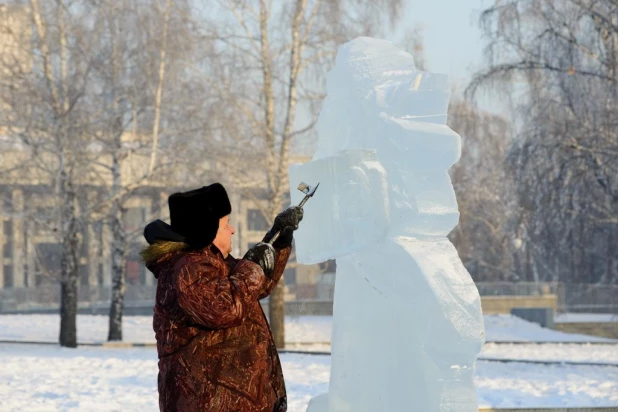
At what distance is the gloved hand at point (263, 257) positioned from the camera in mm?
4176

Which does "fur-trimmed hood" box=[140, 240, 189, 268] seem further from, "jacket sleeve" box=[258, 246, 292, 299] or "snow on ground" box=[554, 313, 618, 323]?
"snow on ground" box=[554, 313, 618, 323]

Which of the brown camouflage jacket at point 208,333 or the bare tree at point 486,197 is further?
the bare tree at point 486,197

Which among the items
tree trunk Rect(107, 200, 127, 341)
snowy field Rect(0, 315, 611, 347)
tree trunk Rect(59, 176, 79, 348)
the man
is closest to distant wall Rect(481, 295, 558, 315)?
snowy field Rect(0, 315, 611, 347)

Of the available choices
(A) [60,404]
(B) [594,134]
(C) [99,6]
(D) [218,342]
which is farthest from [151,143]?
(D) [218,342]

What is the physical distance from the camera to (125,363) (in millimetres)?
13500

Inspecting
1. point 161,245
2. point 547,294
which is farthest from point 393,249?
point 547,294

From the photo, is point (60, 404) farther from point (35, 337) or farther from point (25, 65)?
point (35, 337)

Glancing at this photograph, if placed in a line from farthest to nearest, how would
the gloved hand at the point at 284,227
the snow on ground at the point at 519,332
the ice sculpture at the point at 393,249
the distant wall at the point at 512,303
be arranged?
the distant wall at the point at 512,303 → the snow on ground at the point at 519,332 → the ice sculpture at the point at 393,249 → the gloved hand at the point at 284,227

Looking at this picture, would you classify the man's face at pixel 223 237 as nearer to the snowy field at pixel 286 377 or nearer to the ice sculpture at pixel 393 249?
the ice sculpture at pixel 393 249

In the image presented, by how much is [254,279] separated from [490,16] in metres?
14.0

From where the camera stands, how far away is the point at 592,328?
87.4 ft

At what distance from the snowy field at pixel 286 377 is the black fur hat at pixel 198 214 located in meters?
5.37

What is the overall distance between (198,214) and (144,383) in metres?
7.40

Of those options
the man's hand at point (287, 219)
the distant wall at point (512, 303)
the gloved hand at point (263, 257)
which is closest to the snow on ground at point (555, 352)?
the distant wall at point (512, 303)
